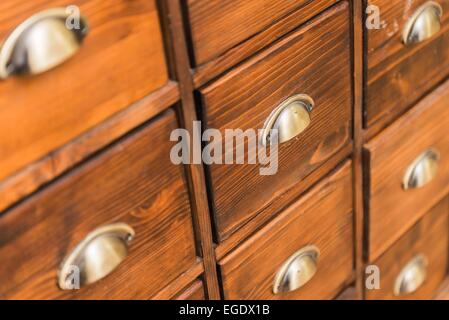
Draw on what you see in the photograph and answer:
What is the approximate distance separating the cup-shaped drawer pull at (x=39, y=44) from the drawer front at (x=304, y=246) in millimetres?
349

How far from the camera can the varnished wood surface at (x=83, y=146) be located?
557 millimetres

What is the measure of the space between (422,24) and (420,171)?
24cm

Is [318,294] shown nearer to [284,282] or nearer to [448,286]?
[284,282]

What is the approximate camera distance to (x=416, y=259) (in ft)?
3.71

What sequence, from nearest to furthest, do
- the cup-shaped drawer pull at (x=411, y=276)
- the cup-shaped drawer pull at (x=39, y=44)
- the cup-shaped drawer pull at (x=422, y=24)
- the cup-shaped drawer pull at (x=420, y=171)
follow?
the cup-shaped drawer pull at (x=39, y=44) → the cup-shaped drawer pull at (x=422, y=24) → the cup-shaped drawer pull at (x=420, y=171) → the cup-shaped drawer pull at (x=411, y=276)

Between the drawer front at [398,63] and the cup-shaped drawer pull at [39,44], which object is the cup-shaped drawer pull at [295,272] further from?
the cup-shaped drawer pull at [39,44]

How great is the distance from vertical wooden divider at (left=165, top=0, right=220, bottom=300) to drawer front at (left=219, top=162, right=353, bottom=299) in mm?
17

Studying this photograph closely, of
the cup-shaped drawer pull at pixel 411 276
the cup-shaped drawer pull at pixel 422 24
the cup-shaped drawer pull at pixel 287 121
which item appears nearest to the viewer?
the cup-shaped drawer pull at pixel 287 121

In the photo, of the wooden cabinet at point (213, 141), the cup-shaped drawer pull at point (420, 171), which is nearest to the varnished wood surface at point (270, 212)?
the wooden cabinet at point (213, 141)

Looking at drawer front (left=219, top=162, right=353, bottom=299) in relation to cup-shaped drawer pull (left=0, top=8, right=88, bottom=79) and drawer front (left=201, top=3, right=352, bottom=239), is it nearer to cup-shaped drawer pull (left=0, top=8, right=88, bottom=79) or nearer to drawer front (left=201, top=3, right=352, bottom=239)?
drawer front (left=201, top=3, right=352, bottom=239)

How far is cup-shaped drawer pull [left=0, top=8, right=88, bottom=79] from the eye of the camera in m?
0.51

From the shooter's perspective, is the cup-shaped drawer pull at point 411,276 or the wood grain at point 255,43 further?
the cup-shaped drawer pull at point 411,276

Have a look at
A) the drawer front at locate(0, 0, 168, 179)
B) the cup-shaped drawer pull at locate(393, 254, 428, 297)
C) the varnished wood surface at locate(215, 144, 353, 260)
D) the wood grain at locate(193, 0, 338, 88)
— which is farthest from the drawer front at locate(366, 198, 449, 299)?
the drawer front at locate(0, 0, 168, 179)

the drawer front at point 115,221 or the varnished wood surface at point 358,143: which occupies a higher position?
the varnished wood surface at point 358,143
